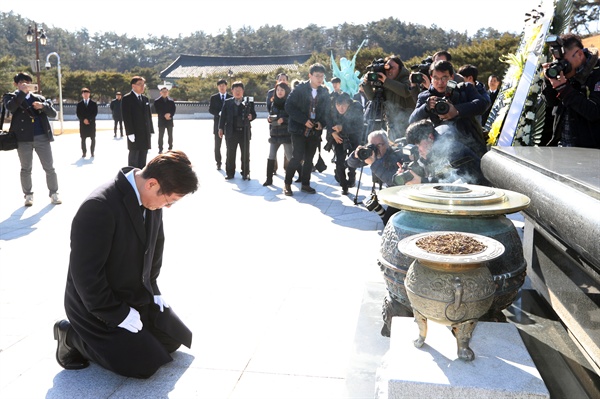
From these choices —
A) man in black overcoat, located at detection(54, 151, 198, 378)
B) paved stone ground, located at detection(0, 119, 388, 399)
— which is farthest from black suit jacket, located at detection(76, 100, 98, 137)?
man in black overcoat, located at detection(54, 151, 198, 378)

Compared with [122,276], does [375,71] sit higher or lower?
higher

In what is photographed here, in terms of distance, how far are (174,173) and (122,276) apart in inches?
25.3

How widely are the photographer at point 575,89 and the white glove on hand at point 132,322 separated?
9.57 ft

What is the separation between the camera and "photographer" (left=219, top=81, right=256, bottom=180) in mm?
9797

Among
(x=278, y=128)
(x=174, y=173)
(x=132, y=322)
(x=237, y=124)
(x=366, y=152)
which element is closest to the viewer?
(x=174, y=173)

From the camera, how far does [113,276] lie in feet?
9.57

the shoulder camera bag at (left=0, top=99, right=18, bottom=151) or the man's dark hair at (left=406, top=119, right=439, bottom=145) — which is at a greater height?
the man's dark hair at (left=406, top=119, right=439, bottom=145)

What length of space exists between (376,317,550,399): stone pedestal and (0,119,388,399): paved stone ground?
46 centimetres

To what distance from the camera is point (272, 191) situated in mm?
8641

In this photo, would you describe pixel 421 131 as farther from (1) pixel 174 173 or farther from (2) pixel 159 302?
(2) pixel 159 302

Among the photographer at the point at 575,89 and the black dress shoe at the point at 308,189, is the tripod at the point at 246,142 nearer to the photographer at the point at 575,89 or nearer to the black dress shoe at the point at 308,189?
the black dress shoe at the point at 308,189

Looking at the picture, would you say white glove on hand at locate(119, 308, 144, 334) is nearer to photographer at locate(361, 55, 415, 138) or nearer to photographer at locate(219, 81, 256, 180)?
photographer at locate(361, 55, 415, 138)

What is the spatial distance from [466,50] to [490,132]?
21.0 m

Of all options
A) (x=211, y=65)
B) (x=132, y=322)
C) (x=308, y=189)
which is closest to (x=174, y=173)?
(x=132, y=322)
